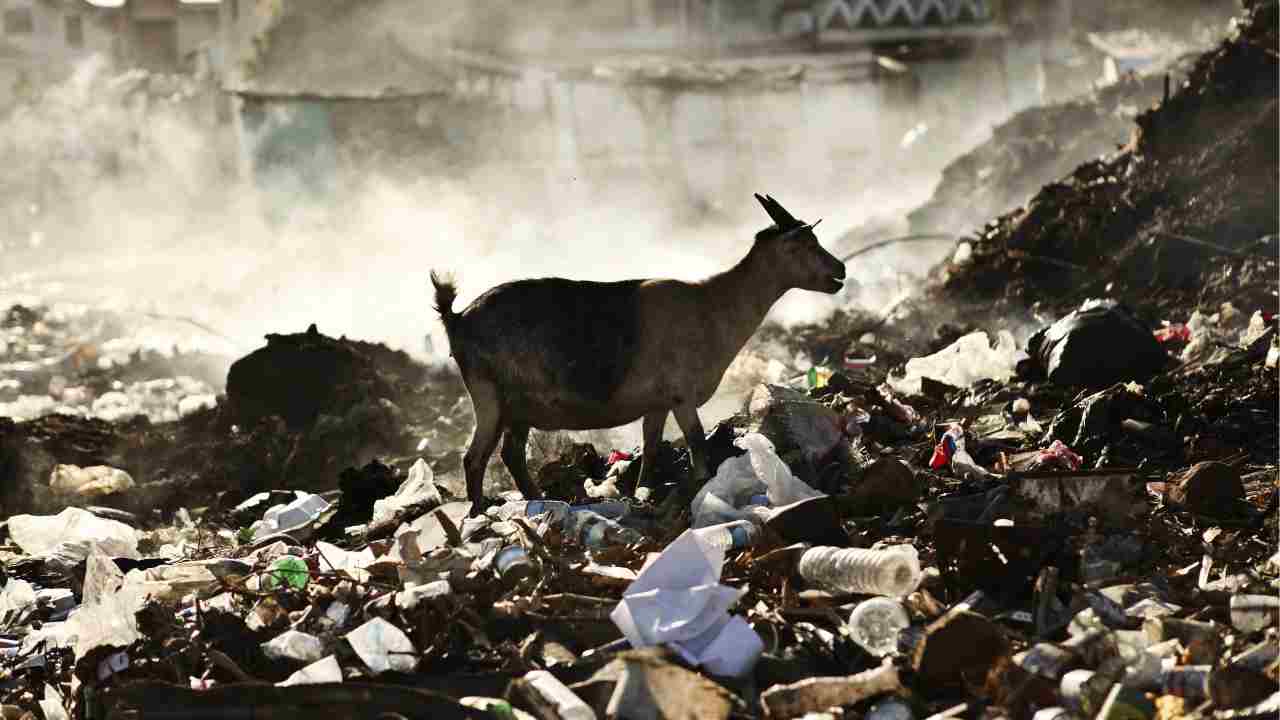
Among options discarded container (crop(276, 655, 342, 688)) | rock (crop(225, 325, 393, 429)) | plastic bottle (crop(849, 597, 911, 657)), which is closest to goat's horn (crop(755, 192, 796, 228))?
plastic bottle (crop(849, 597, 911, 657))

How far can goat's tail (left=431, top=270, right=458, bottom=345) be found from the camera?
6.43 m

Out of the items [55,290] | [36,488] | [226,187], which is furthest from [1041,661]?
[226,187]

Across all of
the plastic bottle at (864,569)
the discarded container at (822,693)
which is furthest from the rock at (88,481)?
the discarded container at (822,693)

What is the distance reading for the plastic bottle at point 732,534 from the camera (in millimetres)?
5227

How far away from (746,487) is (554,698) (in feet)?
6.54

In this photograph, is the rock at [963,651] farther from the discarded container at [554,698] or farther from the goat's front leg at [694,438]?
the goat's front leg at [694,438]

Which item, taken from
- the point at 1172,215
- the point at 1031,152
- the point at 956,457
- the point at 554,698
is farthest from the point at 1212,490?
the point at 1031,152

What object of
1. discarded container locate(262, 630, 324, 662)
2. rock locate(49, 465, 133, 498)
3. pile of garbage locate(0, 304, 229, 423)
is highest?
Result: discarded container locate(262, 630, 324, 662)

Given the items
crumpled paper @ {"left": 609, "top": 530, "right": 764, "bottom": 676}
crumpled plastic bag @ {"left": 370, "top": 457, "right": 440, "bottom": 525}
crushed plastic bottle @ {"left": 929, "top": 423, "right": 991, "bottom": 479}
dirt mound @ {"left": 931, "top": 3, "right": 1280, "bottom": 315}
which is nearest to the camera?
crumpled paper @ {"left": 609, "top": 530, "right": 764, "bottom": 676}

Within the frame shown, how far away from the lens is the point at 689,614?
4.35m

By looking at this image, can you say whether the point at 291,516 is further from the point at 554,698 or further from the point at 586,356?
the point at 554,698

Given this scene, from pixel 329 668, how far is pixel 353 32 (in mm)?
18195

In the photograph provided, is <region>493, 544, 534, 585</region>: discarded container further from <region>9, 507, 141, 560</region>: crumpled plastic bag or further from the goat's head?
the goat's head

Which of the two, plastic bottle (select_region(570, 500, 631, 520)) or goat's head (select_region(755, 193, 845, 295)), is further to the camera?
goat's head (select_region(755, 193, 845, 295))
